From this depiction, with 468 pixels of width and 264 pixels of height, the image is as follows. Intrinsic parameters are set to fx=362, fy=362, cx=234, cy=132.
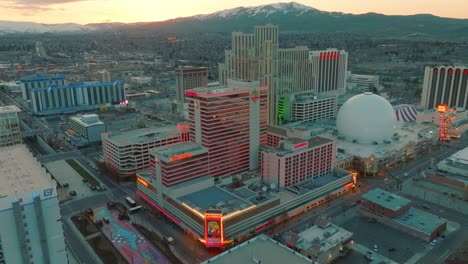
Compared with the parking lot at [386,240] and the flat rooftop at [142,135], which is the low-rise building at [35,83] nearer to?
the flat rooftop at [142,135]

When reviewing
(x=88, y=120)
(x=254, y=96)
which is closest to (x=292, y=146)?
(x=254, y=96)

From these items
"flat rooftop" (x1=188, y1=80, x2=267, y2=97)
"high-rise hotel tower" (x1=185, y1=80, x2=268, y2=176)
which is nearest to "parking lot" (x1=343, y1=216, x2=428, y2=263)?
"high-rise hotel tower" (x1=185, y1=80, x2=268, y2=176)

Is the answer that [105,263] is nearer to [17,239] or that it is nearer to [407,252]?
[17,239]

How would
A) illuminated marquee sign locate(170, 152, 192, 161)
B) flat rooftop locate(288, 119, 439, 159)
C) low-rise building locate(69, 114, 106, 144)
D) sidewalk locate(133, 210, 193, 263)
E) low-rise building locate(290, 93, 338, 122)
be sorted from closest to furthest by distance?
sidewalk locate(133, 210, 193, 263), illuminated marquee sign locate(170, 152, 192, 161), flat rooftop locate(288, 119, 439, 159), low-rise building locate(69, 114, 106, 144), low-rise building locate(290, 93, 338, 122)

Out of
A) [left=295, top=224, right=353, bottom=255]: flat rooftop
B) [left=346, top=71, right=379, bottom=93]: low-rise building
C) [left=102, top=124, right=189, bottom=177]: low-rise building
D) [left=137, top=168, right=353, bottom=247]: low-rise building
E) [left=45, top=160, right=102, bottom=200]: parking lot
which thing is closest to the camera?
[left=295, top=224, right=353, bottom=255]: flat rooftop

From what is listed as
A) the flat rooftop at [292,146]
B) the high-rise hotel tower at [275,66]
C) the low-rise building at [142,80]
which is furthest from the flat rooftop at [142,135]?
the low-rise building at [142,80]

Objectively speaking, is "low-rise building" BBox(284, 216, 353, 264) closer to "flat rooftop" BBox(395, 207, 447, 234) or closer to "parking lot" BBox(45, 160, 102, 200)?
"flat rooftop" BBox(395, 207, 447, 234)
